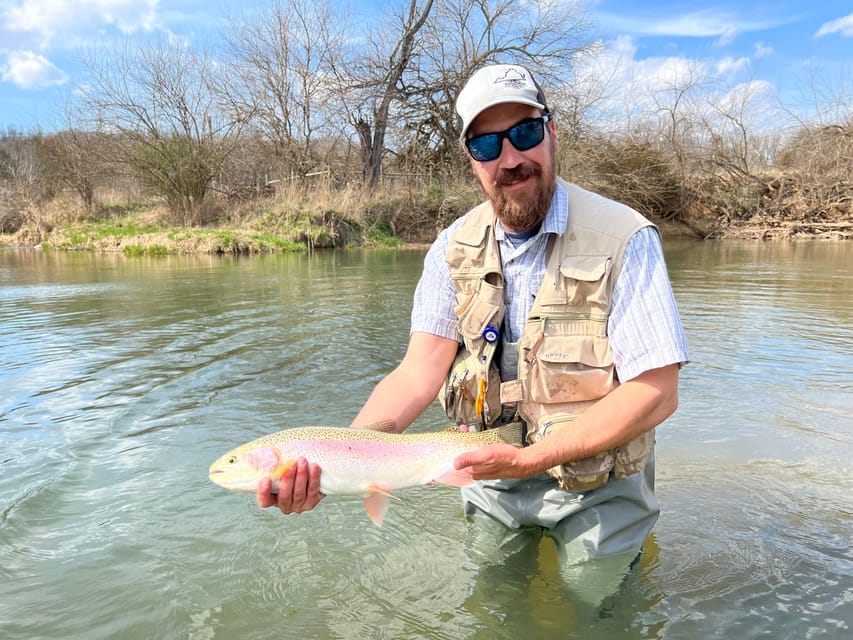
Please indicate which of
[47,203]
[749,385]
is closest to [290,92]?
[47,203]

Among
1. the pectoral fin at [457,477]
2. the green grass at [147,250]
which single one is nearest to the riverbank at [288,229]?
the green grass at [147,250]

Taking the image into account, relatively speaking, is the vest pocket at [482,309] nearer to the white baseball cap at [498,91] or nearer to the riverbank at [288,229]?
the white baseball cap at [498,91]

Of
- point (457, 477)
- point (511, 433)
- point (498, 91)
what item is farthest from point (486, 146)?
point (457, 477)

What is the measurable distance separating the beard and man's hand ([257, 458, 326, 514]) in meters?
1.34

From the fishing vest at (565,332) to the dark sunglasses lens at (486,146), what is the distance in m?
0.37

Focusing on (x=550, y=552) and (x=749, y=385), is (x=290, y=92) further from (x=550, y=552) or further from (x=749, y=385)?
(x=550, y=552)

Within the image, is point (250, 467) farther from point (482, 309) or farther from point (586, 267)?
point (586, 267)

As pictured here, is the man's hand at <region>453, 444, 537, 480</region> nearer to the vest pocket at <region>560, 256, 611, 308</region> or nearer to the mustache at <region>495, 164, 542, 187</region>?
the vest pocket at <region>560, 256, 611, 308</region>

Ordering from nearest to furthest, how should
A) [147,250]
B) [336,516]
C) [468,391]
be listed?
1. [468,391]
2. [336,516]
3. [147,250]

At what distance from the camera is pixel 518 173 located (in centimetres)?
268

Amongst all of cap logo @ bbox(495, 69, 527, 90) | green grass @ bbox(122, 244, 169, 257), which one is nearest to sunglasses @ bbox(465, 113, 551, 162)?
cap logo @ bbox(495, 69, 527, 90)

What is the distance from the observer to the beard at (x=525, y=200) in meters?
2.68

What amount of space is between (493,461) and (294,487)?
751mm

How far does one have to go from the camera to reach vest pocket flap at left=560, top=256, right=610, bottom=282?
2.56 metres
